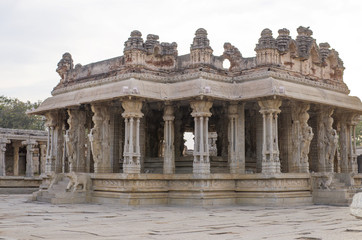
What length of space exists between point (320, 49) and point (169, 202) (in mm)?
9318

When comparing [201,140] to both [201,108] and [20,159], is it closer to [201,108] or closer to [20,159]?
[201,108]

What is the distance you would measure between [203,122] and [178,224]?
6.82 m

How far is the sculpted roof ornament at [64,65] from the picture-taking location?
22844mm

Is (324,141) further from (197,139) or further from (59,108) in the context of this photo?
(59,108)

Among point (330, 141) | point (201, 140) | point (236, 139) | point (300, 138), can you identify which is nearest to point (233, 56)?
point (236, 139)

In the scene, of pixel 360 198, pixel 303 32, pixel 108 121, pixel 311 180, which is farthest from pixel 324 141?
pixel 360 198

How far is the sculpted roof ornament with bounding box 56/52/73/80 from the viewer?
74.9 feet

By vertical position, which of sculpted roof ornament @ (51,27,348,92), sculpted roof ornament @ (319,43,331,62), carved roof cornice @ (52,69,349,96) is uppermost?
sculpted roof ornament @ (319,43,331,62)

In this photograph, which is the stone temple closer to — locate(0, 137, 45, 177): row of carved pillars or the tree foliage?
locate(0, 137, 45, 177): row of carved pillars

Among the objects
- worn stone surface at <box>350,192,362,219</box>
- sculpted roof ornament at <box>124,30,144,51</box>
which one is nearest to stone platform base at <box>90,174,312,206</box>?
sculpted roof ornament at <box>124,30,144,51</box>

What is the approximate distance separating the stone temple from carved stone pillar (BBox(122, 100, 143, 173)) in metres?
0.04

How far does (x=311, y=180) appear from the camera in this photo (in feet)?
64.2

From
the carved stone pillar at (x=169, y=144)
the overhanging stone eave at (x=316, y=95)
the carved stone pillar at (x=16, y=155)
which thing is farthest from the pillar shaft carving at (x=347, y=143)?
the carved stone pillar at (x=16, y=155)

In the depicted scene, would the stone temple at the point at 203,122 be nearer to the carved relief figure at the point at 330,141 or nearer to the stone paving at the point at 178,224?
the carved relief figure at the point at 330,141
